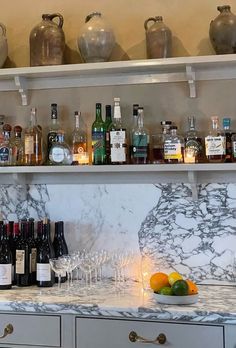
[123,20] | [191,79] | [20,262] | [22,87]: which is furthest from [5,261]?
[123,20]

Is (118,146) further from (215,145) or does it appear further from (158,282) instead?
(158,282)

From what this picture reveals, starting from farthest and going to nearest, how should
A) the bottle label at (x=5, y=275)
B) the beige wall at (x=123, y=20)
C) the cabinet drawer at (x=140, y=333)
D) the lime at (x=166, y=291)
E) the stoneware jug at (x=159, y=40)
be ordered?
the beige wall at (x=123, y=20) → the stoneware jug at (x=159, y=40) → the bottle label at (x=5, y=275) → the lime at (x=166, y=291) → the cabinet drawer at (x=140, y=333)

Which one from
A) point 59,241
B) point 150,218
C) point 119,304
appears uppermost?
point 150,218

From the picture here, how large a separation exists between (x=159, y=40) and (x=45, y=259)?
4.38 feet

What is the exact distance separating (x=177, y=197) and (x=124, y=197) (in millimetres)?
303

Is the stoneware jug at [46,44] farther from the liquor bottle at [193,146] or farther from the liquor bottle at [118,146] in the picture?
the liquor bottle at [193,146]

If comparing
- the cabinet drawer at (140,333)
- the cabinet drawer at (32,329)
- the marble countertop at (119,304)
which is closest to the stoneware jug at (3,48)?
the marble countertop at (119,304)

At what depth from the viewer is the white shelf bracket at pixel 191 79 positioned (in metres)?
2.64

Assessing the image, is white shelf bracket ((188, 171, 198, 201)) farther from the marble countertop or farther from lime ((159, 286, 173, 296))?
lime ((159, 286, 173, 296))

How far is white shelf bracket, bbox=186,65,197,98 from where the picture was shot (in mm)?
2635

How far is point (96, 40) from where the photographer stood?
2.72 m

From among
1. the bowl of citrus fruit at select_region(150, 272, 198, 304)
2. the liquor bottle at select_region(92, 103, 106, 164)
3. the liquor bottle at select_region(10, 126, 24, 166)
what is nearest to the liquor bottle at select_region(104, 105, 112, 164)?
the liquor bottle at select_region(92, 103, 106, 164)

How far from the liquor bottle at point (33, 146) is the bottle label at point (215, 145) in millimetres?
953

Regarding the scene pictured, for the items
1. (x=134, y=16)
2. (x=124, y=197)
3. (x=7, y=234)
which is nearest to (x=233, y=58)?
(x=134, y=16)
